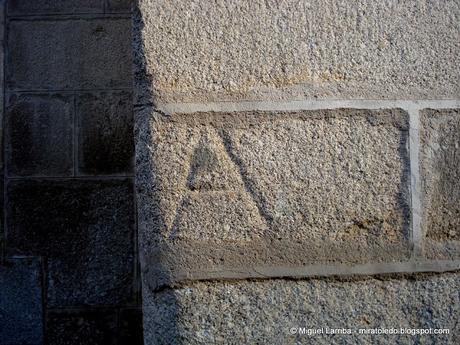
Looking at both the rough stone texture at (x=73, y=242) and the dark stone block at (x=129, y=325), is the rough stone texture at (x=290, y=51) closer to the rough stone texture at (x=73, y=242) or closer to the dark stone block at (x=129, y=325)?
the rough stone texture at (x=73, y=242)

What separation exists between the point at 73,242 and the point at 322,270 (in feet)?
2.45

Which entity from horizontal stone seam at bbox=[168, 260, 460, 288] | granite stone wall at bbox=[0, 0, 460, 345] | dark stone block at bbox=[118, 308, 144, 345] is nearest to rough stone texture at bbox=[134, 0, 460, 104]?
granite stone wall at bbox=[0, 0, 460, 345]

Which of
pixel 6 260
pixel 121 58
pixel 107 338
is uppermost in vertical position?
pixel 121 58

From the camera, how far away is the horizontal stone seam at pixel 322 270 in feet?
2.97

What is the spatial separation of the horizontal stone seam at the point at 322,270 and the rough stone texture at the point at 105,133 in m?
0.55

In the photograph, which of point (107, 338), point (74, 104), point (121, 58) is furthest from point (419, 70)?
point (107, 338)

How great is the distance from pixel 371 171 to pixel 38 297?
98 cm

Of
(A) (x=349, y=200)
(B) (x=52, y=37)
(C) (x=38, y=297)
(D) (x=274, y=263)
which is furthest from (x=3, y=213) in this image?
(A) (x=349, y=200)

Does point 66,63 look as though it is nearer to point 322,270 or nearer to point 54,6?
point 54,6

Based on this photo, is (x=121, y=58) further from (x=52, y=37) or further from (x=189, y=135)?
(x=189, y=135)

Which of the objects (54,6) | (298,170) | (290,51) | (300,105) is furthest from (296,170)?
(54,6)

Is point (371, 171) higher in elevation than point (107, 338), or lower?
higher

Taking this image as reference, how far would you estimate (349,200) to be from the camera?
0.91 metres

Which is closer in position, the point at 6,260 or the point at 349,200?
the point at 349,200
